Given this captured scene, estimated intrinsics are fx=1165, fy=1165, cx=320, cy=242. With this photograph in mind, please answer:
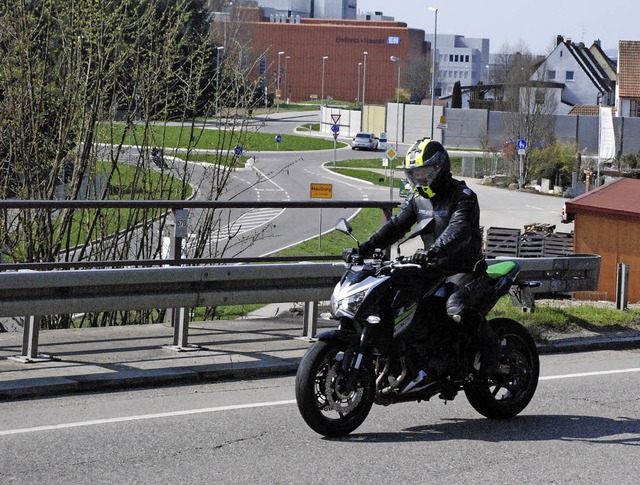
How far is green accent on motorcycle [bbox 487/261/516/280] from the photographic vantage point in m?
7.74

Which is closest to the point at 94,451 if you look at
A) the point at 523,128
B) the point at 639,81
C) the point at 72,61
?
the point at 72,61

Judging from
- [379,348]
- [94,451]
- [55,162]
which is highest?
[55,162]

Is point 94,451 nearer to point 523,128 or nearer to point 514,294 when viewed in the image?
point 514,294

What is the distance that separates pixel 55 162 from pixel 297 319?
138 inches

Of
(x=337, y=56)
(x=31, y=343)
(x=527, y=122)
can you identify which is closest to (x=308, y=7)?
(x=337, y=56)

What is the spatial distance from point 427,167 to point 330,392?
153cm

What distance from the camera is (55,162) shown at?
13266mm

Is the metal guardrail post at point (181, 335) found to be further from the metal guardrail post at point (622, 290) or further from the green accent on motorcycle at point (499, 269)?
the metal guardrail post at point (622, 290)

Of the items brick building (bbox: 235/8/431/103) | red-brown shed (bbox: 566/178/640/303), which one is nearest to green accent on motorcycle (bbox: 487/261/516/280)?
red-brown shed (bbox: 566/178/640/303)

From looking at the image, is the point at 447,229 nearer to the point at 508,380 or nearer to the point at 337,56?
the point at 508,380

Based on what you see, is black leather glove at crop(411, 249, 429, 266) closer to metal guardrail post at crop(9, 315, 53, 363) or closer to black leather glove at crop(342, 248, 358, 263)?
black leather glove at crop(342, 248, 358, 263)

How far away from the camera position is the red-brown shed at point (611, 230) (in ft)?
82.4

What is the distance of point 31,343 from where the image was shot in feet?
30.0

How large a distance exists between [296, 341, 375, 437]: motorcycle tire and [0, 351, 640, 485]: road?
12 cm
